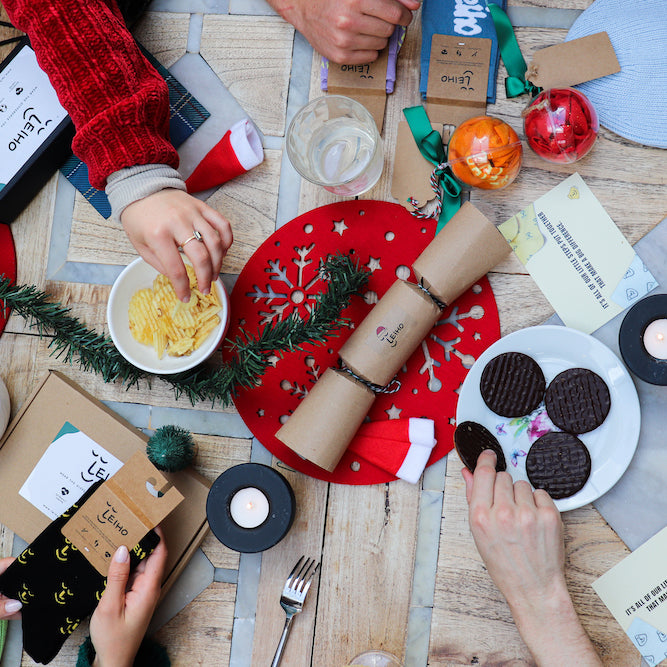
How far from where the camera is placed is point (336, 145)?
1.02m

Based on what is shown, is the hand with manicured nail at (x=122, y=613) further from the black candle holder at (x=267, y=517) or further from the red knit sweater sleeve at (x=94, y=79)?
the red knit sweater sleeve at (x=94, y=79)

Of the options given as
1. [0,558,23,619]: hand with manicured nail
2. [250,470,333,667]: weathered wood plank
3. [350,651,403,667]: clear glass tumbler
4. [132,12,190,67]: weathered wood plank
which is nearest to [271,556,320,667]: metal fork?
[250,470,333,667]: weathered wood plank

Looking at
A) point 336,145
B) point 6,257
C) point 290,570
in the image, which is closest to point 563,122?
point 336,145

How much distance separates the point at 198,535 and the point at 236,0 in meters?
0.94

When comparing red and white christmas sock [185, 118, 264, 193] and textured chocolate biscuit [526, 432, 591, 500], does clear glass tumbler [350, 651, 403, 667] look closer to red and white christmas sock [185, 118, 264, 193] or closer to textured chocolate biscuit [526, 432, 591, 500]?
textured chocolate biscuit [526, 432, 591, 500]

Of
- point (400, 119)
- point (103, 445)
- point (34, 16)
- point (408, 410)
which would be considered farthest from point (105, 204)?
point (408, 410)

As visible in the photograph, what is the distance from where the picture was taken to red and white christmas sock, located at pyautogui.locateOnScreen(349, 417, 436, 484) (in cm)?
99

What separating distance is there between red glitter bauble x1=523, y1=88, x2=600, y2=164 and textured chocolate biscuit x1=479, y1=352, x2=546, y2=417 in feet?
1.07

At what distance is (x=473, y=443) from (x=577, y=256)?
348 mm

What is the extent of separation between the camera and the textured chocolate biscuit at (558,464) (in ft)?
3.08

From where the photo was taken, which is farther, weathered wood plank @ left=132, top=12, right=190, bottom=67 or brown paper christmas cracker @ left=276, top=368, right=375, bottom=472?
weathered wood plank @ left=132, top=12, right=190, bottom=67

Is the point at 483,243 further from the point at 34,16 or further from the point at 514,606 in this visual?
the point at 34,16

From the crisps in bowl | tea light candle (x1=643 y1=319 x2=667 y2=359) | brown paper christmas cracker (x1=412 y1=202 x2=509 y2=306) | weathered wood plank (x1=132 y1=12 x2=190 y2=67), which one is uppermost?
weathered wood plank (x1=132 y1=12 x2=190 y2=67)

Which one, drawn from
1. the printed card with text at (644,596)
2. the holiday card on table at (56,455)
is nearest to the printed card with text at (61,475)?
the holiday card on table at (56,455)
